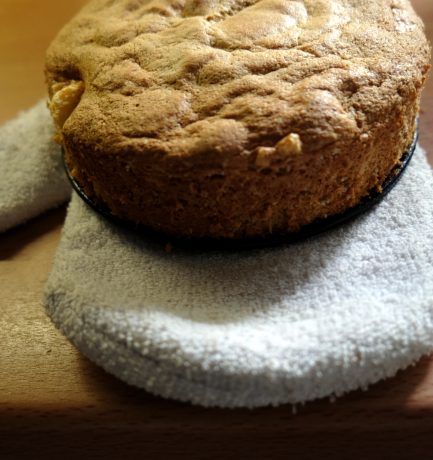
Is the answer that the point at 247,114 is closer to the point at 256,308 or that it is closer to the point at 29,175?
the point at 256,308

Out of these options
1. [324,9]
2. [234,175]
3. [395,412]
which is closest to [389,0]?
[324,9]

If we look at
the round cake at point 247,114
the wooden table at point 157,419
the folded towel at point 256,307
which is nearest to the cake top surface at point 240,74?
the round cake at point 247,114

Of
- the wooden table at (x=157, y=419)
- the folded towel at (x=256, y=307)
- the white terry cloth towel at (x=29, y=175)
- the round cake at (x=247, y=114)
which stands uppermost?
the round cake at (x=247, y=114)

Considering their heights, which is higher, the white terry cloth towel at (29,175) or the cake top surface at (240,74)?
the cake top surface at (240,74)

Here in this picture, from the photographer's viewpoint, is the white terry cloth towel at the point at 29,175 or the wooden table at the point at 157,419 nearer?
the wooden table at the point at 157,419

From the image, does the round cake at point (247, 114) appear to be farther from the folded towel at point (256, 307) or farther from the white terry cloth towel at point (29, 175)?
the white terry cloth towel at point (29, 175)

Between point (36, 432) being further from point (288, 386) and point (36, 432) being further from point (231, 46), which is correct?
point (231, 46)
